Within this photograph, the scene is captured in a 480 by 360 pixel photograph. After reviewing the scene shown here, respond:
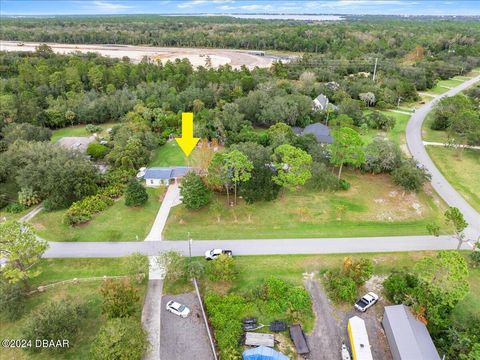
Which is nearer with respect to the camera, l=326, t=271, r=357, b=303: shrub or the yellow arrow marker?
l=326, t=271, r=357, b=303: shrub

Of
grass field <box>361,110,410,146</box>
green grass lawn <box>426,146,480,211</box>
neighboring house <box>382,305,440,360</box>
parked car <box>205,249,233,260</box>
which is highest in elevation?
grass field <box>361,110,410,146</box>

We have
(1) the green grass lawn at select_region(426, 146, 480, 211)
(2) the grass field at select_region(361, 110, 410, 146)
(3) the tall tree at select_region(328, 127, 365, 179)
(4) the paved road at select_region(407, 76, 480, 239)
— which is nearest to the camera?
(4) the paved road at select_region(407, 76, 480, 239)

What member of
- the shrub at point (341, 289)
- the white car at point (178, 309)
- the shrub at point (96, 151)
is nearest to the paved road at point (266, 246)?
the shrub at point (341, 289)

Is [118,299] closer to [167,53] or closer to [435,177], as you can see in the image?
[435,177]

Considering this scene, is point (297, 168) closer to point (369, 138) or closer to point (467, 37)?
point (369, 138)

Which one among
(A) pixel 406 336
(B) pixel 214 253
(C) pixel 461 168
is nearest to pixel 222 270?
(B) pixel 214 253

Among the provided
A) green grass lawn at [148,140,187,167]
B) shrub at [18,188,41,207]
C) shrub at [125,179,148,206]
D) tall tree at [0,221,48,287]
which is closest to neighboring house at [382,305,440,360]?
shrub at [125,179,148,206]

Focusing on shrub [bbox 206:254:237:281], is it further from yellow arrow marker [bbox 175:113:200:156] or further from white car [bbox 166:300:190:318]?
yellow arrow marker [bbox 175:113:200:156]
